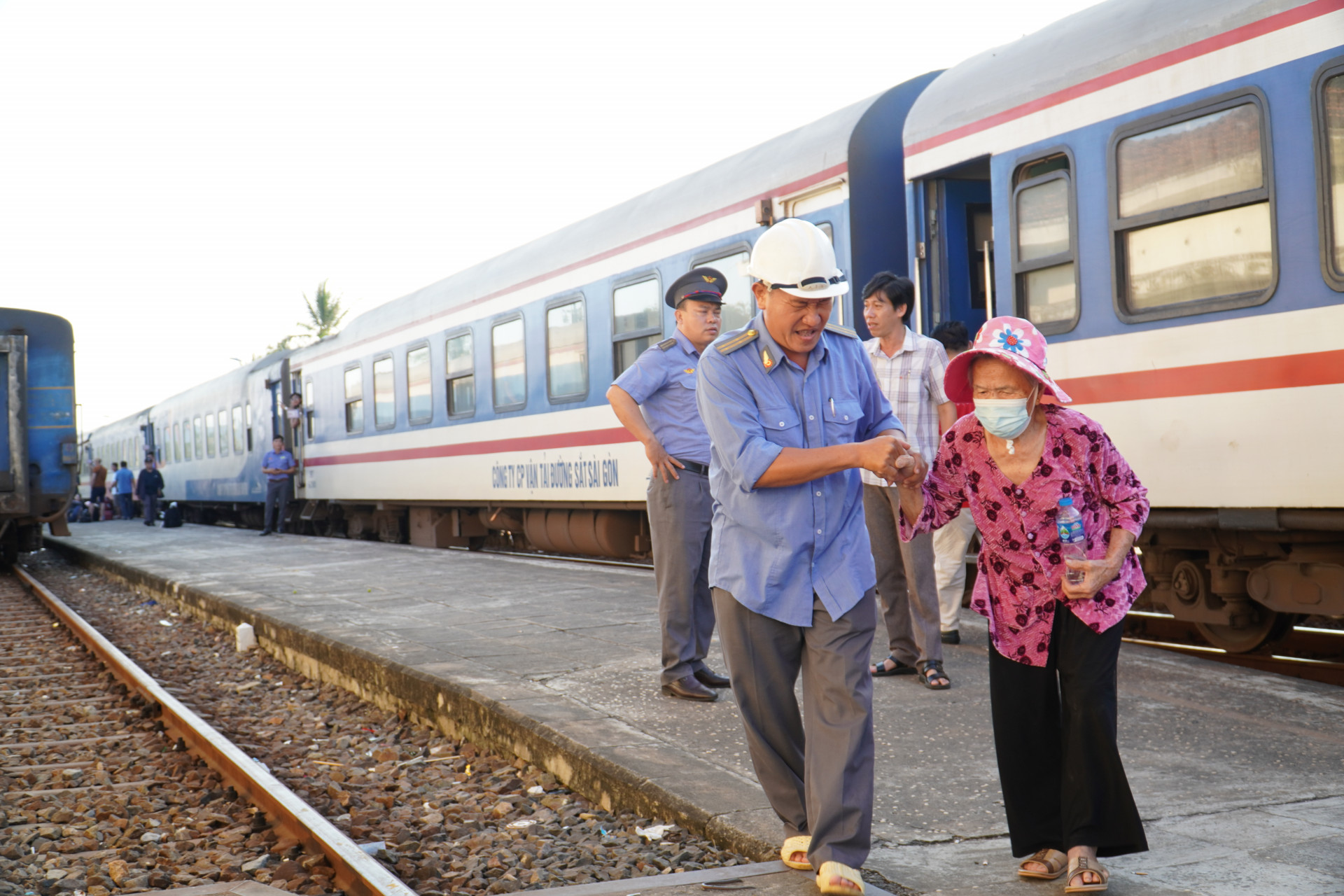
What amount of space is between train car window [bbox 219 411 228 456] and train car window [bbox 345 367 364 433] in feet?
28.5

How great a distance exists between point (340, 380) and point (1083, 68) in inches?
543

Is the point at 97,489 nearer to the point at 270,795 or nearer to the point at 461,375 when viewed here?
the point at 461,375

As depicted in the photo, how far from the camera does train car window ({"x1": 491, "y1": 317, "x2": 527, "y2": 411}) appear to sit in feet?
42.2

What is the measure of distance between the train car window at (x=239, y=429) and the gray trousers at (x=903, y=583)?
2097cm

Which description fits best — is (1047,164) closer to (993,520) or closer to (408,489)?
(993,520)

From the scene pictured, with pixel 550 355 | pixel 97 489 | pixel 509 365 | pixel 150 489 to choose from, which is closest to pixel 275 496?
pixel 150 489

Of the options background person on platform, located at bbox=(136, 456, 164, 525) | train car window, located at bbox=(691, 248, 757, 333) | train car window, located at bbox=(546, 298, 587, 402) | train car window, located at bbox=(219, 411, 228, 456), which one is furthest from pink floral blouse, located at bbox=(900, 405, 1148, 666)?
background person on platform, located at bbox=(136, 456, 164, 525)

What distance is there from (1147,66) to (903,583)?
2.94 meters

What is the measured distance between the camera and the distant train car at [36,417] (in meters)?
15.0

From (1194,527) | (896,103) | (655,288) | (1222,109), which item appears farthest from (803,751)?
(655,288)

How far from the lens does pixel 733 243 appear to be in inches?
376

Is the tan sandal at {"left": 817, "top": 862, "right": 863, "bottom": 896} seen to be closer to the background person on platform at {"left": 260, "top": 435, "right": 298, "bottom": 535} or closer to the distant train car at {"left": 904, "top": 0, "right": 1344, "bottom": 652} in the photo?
the distant train car at {"left": 904, "top": 0, "right": 1344, "bottom": 652}

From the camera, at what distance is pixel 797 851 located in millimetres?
3389

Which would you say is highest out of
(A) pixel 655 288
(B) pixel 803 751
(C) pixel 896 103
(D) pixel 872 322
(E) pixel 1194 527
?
(C) pixel 896 103
